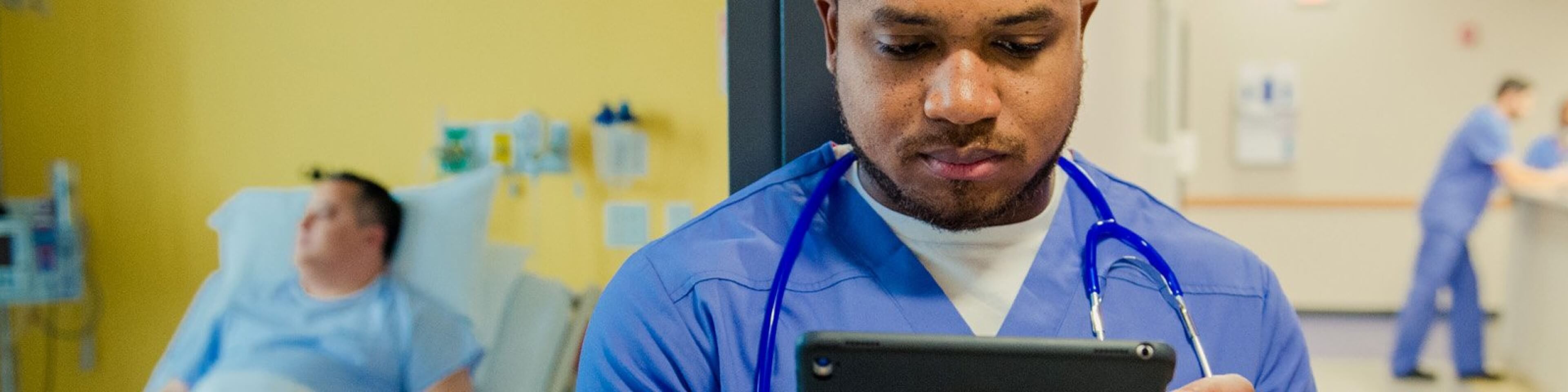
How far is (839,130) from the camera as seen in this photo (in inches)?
38.9

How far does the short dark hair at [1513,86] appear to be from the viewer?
145 inches

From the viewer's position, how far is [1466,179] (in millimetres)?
3555

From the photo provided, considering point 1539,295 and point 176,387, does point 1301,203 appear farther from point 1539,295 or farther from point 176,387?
point 176,387

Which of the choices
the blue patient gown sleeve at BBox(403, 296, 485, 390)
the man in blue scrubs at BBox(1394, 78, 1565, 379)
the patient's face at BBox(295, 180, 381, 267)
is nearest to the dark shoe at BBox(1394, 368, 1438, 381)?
the man in blue scrubs at BBox(1394, 78, 1565, 379)

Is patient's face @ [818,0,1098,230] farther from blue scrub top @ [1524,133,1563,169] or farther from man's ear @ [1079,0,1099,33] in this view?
blue scrub top @ [1524,133,1563,169]

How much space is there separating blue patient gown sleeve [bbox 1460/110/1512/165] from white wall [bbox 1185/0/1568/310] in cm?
84

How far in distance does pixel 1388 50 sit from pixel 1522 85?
2.16 feet

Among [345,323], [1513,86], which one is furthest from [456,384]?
[1513,86]

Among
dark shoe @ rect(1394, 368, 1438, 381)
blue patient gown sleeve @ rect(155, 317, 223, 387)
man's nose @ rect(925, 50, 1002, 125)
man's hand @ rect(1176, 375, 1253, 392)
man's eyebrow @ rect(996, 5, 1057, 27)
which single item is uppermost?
man's eyebrow @ rect(996, 5, 1057, 27)

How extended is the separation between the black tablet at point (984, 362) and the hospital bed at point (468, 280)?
0.86 metres

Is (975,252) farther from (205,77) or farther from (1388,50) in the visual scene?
(1388,50)

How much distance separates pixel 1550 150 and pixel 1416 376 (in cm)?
92

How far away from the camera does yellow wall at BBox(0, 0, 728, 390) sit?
4.22 ft

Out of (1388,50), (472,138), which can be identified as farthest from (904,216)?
(1388,50)
